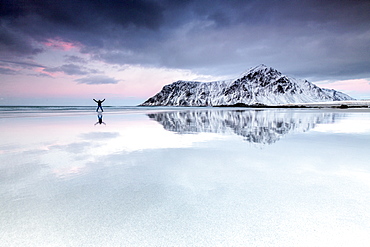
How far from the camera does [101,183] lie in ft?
15.9

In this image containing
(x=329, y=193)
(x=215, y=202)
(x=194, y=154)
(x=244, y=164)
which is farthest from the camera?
(x=194, y=154)

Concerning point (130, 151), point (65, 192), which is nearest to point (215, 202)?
point (65, 192)

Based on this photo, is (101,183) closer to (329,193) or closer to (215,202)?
(215,202)

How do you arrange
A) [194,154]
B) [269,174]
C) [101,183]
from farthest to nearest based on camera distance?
[194,154], [269,174], [101,183]

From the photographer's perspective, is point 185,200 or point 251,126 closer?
point 185,200

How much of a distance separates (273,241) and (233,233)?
533 mm

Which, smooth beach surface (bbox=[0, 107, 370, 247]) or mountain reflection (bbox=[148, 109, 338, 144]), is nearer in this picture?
smooth beach surface (bbox=[0, 107, 370, 247])

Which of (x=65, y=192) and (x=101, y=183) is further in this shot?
(x=101, y=183)

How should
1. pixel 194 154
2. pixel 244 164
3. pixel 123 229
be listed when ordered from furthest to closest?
pixel 194 154 < pixel 244 164 < pixel 123 229

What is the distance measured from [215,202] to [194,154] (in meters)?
3.89

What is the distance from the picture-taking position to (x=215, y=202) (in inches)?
151

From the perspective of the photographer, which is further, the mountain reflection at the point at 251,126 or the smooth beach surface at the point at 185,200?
the mountain reflection at the point at 251,126

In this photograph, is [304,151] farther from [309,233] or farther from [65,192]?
[65,192]

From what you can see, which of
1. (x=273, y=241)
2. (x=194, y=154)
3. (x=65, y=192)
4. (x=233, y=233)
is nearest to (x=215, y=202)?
(x=233, y=233)
